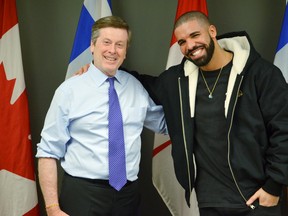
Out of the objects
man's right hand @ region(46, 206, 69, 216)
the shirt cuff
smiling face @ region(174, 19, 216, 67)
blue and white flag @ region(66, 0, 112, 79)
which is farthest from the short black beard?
man's right hand @ region(46, 206, 69, 216)

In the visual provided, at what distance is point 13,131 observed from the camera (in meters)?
2.06

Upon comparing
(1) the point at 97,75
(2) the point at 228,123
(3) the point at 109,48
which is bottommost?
(2) the point at 228,123

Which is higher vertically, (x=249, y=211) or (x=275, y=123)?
(x=275, y=123)

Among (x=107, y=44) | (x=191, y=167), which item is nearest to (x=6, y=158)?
(x=107, y=44)

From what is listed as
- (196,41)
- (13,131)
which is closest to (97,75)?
(196,41)

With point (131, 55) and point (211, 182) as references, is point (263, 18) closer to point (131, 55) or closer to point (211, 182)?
point (131, 55)

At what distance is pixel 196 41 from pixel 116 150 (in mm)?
581

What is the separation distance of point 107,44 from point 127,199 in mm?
679

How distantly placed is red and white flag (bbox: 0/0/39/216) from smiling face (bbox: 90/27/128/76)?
0.74 metres

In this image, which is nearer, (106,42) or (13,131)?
(106,42)

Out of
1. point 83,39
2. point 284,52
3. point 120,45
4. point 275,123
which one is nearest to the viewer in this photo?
point 275,123

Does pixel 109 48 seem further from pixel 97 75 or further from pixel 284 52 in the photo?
pixel 284 52

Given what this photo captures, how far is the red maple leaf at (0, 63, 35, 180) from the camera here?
2047 mm

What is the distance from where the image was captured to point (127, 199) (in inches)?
61.2
